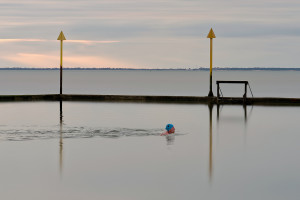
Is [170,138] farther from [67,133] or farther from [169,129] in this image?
[67,133]

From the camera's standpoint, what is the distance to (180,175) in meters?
12.9

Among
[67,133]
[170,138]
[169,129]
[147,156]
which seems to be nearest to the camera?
[147,156]

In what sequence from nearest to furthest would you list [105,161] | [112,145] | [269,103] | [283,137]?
[105,161], [112,145], [283,137], [269,103]

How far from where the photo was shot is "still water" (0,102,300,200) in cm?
1146

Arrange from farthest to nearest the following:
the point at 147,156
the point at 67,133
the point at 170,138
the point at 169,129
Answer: the point at 67,133 < the point at 169,129 < the point at 170,138 < the point at 147,156

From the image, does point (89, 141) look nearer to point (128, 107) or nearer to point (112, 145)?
point (112, 145)

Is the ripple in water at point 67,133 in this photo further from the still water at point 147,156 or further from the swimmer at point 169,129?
the swimmer at point 169,129

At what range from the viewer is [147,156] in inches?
613

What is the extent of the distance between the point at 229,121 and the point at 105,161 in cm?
1154

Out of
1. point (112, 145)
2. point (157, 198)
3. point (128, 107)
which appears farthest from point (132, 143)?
point (128, 107)

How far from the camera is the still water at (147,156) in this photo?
37.6 ft

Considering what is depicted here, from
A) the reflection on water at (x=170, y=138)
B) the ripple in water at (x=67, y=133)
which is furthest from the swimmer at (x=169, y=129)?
the ripple in water at (x=67, y=133)

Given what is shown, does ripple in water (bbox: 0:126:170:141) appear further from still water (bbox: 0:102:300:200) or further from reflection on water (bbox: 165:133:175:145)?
reflection on water (bbox: 165:133:175:145)

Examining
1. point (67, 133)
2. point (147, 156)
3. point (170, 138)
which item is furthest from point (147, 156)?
point (67, 133)
